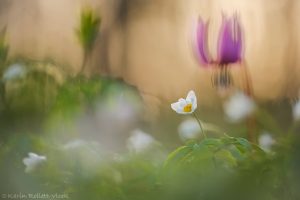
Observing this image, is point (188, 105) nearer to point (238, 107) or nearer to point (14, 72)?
point (238, 107)

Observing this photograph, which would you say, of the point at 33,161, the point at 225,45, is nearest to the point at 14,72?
the point at 33,161

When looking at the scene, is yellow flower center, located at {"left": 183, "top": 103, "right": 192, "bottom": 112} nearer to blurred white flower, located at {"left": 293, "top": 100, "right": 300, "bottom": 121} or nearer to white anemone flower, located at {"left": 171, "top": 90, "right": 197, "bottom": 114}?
white anemone flower, located at {"left": 171, "top": 90, "right": 197, "bottom": 114}

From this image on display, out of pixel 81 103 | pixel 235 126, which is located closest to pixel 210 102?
pixel 235 126

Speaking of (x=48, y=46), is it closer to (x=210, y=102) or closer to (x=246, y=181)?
(x=210, y=102)

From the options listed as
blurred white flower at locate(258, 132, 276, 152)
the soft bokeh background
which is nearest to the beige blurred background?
the soft bokeh background

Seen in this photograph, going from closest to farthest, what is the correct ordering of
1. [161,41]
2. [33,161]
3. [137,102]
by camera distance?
[33,161] → [137,102] → [161,41]

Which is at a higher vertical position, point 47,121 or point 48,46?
point 48,46

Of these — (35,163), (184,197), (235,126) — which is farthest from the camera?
(235,126)
